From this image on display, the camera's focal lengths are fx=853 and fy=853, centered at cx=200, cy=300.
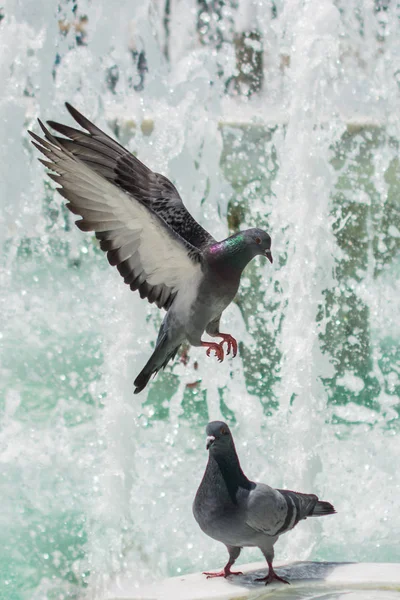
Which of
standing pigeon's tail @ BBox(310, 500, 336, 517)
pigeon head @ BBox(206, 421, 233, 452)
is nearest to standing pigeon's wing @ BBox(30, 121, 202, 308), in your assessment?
Answer: pigeon head @ BBox(206, 421, 233, 452)

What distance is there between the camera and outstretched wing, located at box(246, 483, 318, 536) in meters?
2.63

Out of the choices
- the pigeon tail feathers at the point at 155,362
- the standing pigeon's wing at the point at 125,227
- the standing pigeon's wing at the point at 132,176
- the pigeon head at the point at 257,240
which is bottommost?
the pigeon tail feathers at the point at 155,362

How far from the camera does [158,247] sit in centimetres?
231

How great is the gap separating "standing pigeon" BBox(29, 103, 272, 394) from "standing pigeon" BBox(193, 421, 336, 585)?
388 mm

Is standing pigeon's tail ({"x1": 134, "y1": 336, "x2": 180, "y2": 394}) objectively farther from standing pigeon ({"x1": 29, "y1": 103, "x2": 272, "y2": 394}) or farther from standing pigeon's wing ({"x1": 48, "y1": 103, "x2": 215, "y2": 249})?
standing pigeon's wing ({"x1": 48, "y1": 103, "x2": 215, "y2": 249})

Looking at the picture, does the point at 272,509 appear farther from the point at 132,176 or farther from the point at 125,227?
the point at 132,176

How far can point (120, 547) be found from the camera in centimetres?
389

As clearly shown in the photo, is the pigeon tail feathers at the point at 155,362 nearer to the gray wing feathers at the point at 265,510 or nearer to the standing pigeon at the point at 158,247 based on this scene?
the standing pigeon at the point at 158,247

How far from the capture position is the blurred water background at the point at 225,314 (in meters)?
4.18

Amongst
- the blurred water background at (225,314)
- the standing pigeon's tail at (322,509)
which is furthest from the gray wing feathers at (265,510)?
the blurred water background at (225,314)

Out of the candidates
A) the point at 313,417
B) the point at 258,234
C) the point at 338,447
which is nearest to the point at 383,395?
the point at 338,447

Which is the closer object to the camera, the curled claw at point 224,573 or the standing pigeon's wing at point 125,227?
the standing pigeon's wing at point 125,227

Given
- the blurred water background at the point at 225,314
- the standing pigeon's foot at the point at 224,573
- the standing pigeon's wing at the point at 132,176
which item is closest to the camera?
the standing pigeon's wing at the point at 132,176

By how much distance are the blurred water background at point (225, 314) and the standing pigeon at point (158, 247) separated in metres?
1.67
